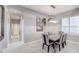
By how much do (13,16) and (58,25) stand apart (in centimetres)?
97

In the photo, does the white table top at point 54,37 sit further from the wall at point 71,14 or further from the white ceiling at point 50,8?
the white ceiling at point 50,8

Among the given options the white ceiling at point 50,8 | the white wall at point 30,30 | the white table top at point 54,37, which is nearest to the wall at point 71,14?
the white ceiling at point 50,8

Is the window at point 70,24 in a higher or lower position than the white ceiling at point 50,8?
lower

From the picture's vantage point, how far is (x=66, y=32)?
1.91 meters

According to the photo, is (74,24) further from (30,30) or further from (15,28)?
(15,28)

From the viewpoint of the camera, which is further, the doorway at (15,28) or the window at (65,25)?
the window at (65,25)

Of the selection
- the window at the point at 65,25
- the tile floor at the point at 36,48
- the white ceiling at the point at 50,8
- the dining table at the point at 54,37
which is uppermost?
the white ceiling at the point at 50,8

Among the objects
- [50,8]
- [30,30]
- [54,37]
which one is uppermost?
[50,8]

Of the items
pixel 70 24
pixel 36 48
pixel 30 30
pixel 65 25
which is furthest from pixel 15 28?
pixel 70 24

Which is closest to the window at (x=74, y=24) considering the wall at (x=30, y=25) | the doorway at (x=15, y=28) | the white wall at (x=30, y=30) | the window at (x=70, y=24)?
the window at (x=70, y=24)

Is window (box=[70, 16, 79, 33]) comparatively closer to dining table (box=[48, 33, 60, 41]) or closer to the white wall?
dining table (box=[48, 33, 60, 41])

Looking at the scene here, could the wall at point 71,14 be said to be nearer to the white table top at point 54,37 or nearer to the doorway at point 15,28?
the white table top at point 54,37

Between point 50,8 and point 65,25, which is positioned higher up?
point 50,8

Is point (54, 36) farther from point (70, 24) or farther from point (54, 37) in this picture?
point (70, 24)
